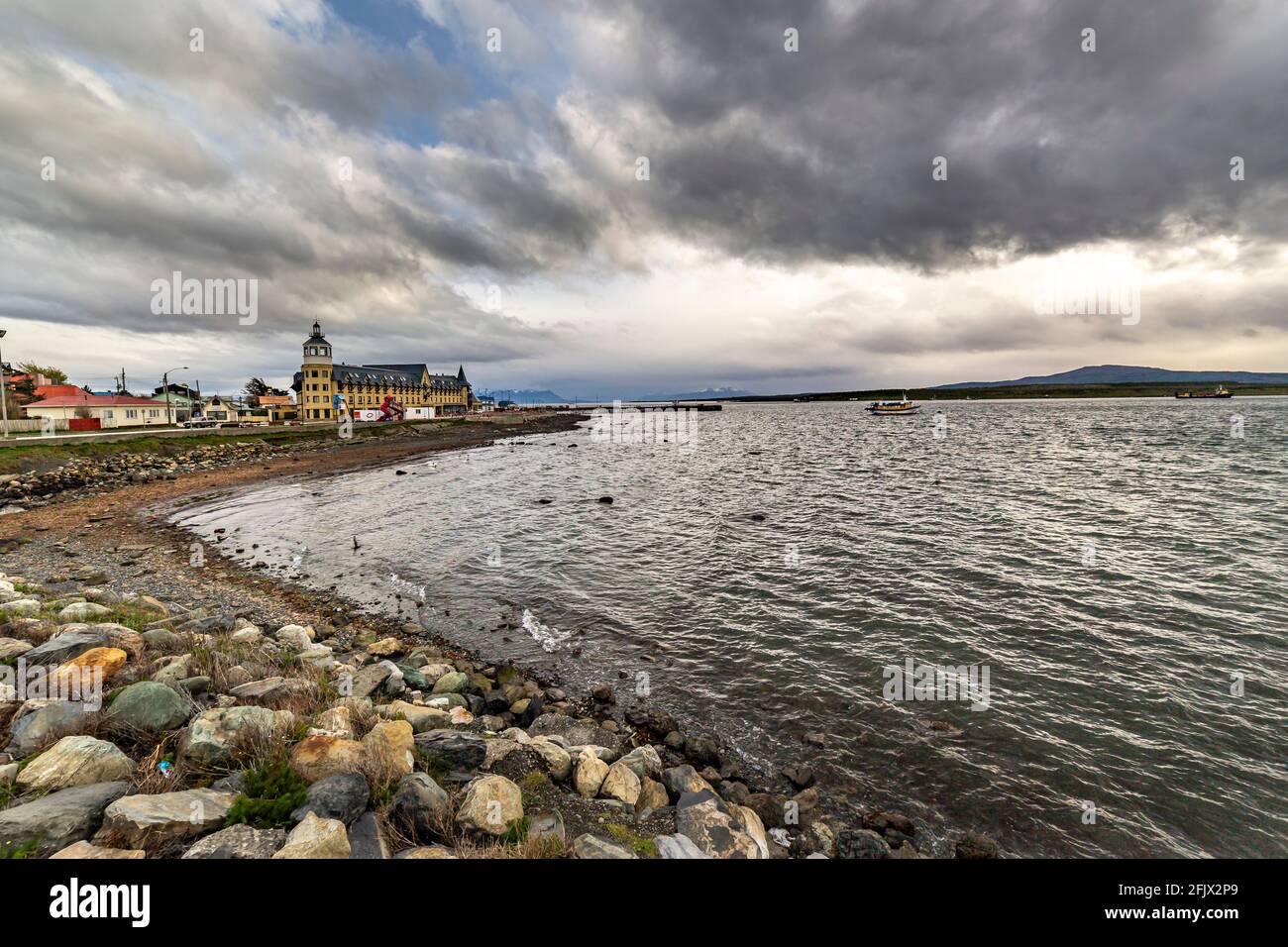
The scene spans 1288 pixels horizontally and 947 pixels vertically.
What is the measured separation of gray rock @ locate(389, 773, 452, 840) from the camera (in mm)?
5531

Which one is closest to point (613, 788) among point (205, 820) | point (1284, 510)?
point (205, 820)

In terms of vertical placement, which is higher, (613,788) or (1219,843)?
(613,788)

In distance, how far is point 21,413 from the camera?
2908 inches

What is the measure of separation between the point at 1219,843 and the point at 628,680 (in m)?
10.4

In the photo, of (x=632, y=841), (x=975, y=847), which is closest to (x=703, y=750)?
(x=632, y=841)

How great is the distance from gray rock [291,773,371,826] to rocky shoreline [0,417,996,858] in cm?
2

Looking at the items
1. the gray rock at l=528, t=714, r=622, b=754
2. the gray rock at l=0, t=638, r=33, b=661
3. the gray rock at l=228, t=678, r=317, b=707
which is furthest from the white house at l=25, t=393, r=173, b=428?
the gray rock at l=528, t=714, r=622, b=754

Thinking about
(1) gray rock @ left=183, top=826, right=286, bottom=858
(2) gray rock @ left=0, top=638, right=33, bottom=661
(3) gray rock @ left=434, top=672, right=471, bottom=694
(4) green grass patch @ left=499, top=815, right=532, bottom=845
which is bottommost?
(3) gray rock @ left=434, top=672, right=471, bottom=694

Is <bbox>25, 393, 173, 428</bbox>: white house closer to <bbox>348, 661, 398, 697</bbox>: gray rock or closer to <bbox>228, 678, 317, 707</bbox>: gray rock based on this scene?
<bbox>348, 661, 398, 697</bbox>: gray rock

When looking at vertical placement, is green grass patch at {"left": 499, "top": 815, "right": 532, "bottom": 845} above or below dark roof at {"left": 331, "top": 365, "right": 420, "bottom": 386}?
below

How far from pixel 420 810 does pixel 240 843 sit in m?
1.62

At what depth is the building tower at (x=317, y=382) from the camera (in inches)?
4451

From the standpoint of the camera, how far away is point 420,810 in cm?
564
